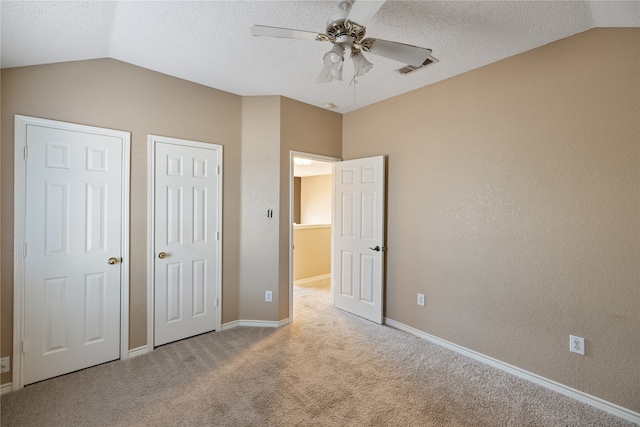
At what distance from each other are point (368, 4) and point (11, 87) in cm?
260

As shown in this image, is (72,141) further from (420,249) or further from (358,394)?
(420,249)

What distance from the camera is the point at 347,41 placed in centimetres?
174

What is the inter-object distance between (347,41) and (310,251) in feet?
13.6

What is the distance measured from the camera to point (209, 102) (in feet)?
10.3

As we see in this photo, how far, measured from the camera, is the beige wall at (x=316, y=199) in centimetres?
812

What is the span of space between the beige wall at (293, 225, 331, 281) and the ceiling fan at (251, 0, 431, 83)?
3.60m

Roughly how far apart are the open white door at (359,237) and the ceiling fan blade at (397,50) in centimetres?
162

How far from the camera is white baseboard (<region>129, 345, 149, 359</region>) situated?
8.73ft

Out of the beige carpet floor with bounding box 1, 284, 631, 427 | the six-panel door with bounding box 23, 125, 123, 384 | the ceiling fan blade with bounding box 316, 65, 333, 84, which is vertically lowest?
the beige carpet floor with bounding box 1, 284, 631, 427

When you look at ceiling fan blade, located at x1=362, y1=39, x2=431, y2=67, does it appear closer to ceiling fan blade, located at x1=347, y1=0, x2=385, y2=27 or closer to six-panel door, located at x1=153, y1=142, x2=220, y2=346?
ceiling fan blade, located at x1=347, y1=0, x2=385, y2=27

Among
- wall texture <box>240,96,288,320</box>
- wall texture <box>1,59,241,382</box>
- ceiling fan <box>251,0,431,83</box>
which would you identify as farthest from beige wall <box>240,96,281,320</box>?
ceiling fan <box>251,0,431,83</box>

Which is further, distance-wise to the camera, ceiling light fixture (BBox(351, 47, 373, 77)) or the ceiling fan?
ceiling light fixture (BBox(351, 47, 373, 77))

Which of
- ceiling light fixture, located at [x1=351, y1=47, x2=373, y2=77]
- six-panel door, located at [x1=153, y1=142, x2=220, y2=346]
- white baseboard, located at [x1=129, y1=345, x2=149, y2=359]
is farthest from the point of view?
six-panel door, located at [x1=153, y1=142, x2=220, y2=346]

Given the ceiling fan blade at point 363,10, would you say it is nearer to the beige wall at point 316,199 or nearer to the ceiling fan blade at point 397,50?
the ceiling fan blade at point 397,50
